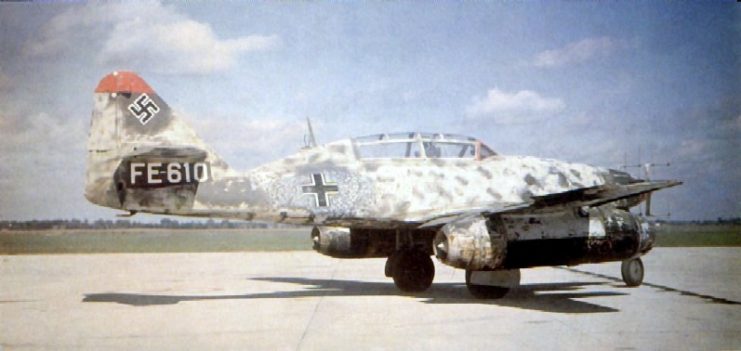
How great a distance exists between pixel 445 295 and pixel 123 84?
242 inches

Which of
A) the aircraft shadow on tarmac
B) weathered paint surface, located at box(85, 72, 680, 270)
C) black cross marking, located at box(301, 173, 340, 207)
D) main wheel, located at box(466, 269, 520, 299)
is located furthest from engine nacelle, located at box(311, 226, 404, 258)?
main wheel, located at box(466, 269, 520, 299)

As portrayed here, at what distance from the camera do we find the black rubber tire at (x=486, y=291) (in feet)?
33.2

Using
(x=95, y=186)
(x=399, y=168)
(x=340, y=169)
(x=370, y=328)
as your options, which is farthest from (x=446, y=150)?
(x=95, y=186)

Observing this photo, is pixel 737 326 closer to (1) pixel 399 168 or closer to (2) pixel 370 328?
(2) pixel 370 328

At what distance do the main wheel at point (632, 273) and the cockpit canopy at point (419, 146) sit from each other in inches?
132

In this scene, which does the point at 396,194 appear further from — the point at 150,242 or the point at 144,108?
the point at 150,242

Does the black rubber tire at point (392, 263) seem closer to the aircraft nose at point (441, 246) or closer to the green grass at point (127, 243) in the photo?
the aircraft nose at point (441, 246)

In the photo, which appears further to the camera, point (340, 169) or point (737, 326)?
point (340, 169)

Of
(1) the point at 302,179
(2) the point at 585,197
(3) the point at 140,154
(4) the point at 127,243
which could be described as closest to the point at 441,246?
(2) the point at 585,197

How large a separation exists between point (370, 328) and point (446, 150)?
4696 millimetres

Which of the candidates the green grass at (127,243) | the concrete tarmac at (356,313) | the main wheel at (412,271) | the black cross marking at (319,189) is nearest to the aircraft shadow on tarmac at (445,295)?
the concrete tarmac at (356,313)

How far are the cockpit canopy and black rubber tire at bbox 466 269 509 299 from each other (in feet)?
7.26

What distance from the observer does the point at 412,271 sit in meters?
11.0

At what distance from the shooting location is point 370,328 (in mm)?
7324
